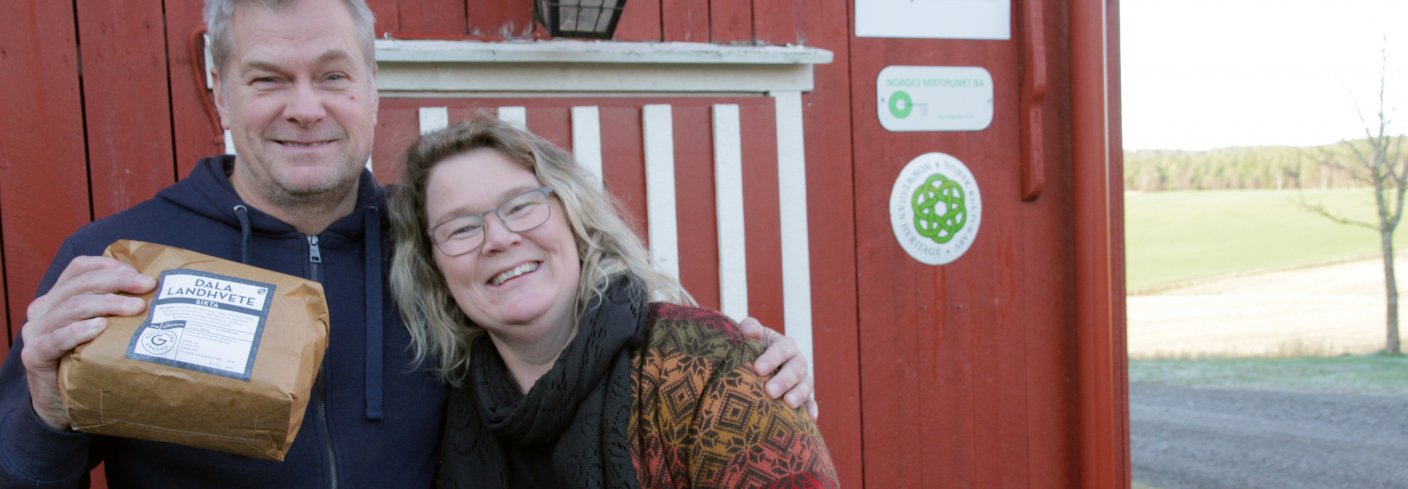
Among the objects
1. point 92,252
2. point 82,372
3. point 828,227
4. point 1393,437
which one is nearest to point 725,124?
point 828,227

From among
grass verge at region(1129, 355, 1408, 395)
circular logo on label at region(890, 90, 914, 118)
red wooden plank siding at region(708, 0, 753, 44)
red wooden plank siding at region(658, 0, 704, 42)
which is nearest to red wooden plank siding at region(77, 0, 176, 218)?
red wooden plank siding at region(658, 0, 704, 42)

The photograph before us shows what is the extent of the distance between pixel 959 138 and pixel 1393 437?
8189mm

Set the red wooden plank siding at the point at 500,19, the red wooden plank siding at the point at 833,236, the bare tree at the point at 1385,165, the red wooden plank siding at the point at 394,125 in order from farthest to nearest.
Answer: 1. the bare tree at the point at 1385,165
2. the red wooden plank siding at the point at 833,236
3. the red wooden plank siding at the point at 500,19
4. the red wooden plank siding at the point at 394,125

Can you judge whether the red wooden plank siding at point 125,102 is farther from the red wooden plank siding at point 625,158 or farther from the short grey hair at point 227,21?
the red wooden plank siding at point 625,158

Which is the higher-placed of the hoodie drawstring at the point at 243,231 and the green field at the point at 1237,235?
→ the hoodie drawstring at the point at 243,231

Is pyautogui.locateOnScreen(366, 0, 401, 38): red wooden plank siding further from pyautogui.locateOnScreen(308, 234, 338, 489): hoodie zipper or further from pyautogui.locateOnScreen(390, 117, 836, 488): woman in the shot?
pyautogui.locateOnScreen(308, 234, 338, 489): hoodie zipper

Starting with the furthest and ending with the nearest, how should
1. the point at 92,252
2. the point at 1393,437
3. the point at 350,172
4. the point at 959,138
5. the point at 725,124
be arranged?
the point at 1393,437 → the point at 959,138 → the point at 725,124 → the point at 350,172 → the point at 92,252

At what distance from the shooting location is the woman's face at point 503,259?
1.77 meters

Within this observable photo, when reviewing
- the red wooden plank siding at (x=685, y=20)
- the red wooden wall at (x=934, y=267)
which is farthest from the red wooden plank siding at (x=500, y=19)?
the red wooden plank siding at (x=685, y=20)

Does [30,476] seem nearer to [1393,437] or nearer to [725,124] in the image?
[725,124]

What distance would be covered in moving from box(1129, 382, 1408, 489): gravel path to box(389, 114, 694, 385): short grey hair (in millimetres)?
6970

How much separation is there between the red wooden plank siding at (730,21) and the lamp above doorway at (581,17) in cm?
39

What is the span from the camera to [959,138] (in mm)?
3223

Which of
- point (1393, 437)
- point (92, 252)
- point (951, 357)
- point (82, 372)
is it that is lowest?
point (1393, 437)
